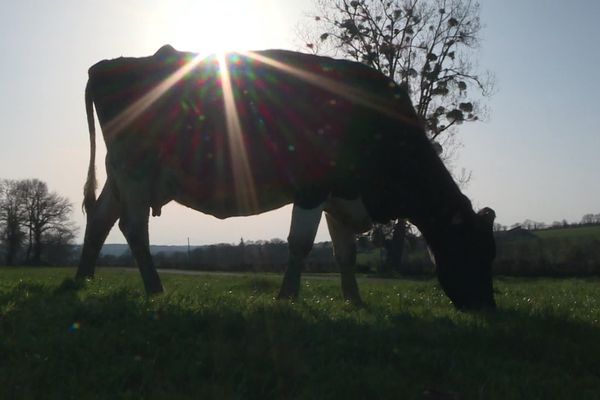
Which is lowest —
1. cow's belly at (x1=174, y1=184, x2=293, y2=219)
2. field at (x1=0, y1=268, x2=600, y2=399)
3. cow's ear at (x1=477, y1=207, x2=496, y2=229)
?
field at (x1=0, y1=268, x2=600, y2=399)

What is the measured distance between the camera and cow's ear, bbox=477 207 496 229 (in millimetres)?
8023

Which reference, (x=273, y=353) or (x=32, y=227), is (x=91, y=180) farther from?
(x=32, y=227)

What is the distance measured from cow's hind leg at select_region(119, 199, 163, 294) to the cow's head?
131 inches

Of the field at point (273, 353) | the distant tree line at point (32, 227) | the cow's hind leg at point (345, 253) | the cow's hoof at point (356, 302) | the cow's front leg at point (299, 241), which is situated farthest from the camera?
the distant tree line at point (32, 227)

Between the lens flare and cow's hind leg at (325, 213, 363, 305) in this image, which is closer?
the lens flare

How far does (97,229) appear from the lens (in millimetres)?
9438

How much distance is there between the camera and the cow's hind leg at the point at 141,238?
7875 mm

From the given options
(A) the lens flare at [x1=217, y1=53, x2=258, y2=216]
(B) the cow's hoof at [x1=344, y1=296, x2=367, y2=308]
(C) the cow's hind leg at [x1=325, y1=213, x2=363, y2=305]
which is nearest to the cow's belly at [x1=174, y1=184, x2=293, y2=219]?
(A) the lens flare at [x1=217, y1=53, x2=258, y2=216]

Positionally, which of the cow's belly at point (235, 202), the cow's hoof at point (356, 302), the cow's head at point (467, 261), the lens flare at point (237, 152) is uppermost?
the lens flare at point (237, 152)

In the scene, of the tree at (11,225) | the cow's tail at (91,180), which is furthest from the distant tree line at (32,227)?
the cow's tail at (91,180)

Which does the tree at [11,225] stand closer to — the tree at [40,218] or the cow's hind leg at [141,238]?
the tree at [40,218]

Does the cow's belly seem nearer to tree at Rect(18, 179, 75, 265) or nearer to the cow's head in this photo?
the cow's head

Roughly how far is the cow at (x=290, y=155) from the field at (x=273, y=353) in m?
1.63

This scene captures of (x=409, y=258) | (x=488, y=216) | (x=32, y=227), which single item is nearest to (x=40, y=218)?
(x=32, y=227)
